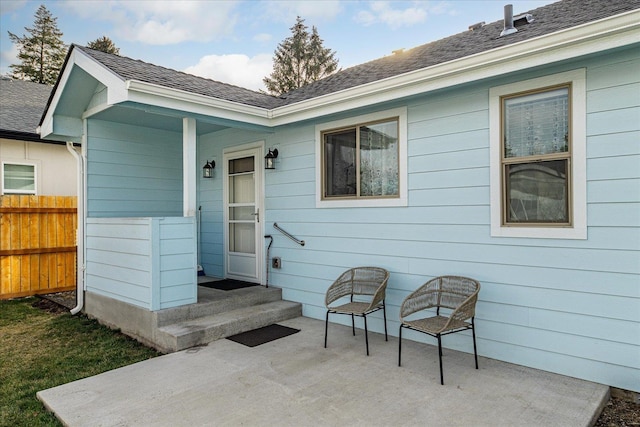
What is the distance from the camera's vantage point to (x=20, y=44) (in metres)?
21.0

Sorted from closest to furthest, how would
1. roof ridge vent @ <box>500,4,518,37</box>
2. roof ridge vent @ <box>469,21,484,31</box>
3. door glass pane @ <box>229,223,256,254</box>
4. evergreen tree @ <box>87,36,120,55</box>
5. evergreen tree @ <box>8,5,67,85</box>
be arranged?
roof ridge vent @ <box>500,4,518,37</box> < roof ridge vent @ <box>469,21,484,31</box> < door glass pane @ <box>229,223,256,254</box> < evergreen tree @ <box>8,5,67,85</box> < evergreen tree @ <box>87,36,120,55</box>

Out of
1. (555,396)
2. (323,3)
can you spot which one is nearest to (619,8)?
(555,396)

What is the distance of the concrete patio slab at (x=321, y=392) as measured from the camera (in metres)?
2.50

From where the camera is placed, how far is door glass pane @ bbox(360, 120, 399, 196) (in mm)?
4203

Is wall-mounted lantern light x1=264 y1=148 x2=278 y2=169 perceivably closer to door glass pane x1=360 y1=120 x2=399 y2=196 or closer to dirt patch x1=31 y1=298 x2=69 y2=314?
door glass pane x1=360 y1=120 x2=399 y2=196

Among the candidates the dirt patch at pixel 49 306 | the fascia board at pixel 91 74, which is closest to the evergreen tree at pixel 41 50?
the dirt patch at pixel 49 306

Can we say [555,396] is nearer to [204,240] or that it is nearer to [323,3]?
[204,240]

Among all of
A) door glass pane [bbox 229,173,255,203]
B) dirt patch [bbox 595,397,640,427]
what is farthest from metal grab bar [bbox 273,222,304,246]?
dirt patch [bbox 595,397,640,427]

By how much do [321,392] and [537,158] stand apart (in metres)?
2.52

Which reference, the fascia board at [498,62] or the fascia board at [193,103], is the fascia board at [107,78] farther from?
the fascia board at [498,62]

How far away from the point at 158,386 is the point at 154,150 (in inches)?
149

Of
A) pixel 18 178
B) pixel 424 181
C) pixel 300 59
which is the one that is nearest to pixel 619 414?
pixel 424 181

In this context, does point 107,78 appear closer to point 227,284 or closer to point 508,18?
point 227,284

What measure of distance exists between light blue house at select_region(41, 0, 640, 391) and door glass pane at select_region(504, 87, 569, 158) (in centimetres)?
1
